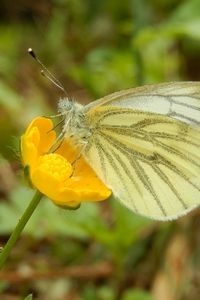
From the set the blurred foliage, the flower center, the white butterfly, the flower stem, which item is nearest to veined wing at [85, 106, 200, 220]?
the white butterfly

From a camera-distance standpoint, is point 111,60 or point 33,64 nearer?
point 111,60

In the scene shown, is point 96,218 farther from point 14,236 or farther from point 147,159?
point 14,236

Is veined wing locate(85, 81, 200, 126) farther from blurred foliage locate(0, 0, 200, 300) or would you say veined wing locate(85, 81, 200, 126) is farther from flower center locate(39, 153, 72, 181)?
blurred foliage locate(0, 0, 200, 300)

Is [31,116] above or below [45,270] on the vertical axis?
above

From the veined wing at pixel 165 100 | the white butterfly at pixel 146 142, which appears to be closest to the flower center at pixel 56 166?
the white butterfly at pixel 146 142

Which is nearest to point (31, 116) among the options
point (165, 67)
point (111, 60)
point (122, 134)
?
point (111, 60)

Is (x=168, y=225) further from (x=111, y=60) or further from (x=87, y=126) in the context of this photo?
(x=87, y=126)
